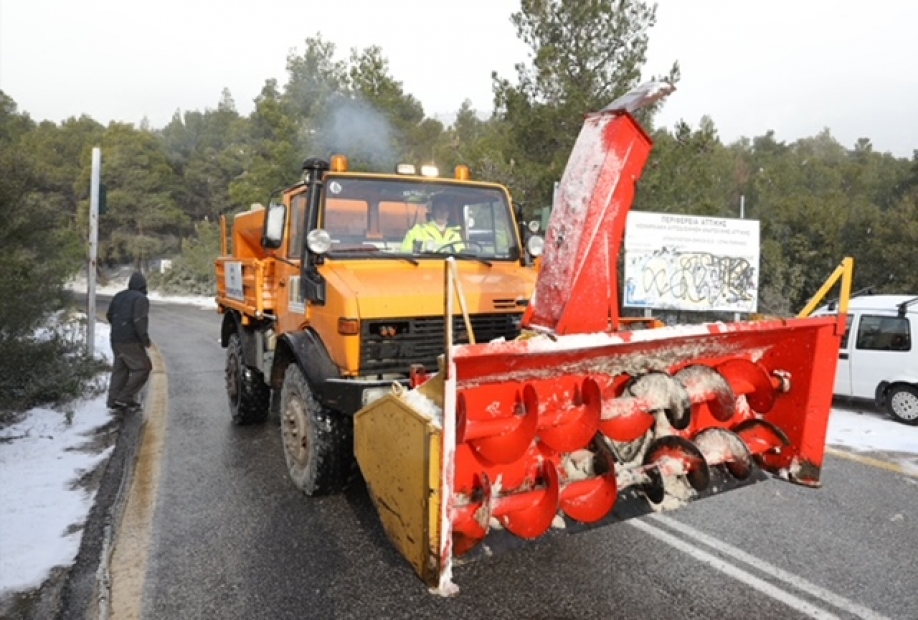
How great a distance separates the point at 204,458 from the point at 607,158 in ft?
14.0

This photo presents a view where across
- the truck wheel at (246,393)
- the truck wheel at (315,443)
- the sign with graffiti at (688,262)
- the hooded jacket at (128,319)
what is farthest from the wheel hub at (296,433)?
the sign with graffiti at (688,262)

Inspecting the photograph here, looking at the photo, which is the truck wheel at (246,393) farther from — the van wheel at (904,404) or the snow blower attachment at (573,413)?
the van wheel at (904,404)

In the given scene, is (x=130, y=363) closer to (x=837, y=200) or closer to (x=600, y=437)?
(x=600, y=437)

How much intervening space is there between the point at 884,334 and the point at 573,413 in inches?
284

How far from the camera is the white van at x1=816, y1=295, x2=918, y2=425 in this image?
25.5ft

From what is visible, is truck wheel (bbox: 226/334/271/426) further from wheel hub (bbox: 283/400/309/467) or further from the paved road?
wheel hub (bbox: 283/400/309/467)

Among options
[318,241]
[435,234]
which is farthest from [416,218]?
[318,241]

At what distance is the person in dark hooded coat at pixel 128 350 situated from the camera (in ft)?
23.9

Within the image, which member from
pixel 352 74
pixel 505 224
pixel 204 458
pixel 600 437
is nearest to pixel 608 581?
pixel 600 437

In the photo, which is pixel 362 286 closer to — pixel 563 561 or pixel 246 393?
pixel 563 561

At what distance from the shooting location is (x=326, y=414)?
13.2 ft

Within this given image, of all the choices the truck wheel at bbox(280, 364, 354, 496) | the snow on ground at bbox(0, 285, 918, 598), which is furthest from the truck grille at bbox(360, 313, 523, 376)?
the snow on ground at bbox(0, 285, 918, 598)

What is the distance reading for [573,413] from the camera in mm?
3059

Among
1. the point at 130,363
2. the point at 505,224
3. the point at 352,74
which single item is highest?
the point at 352,74
